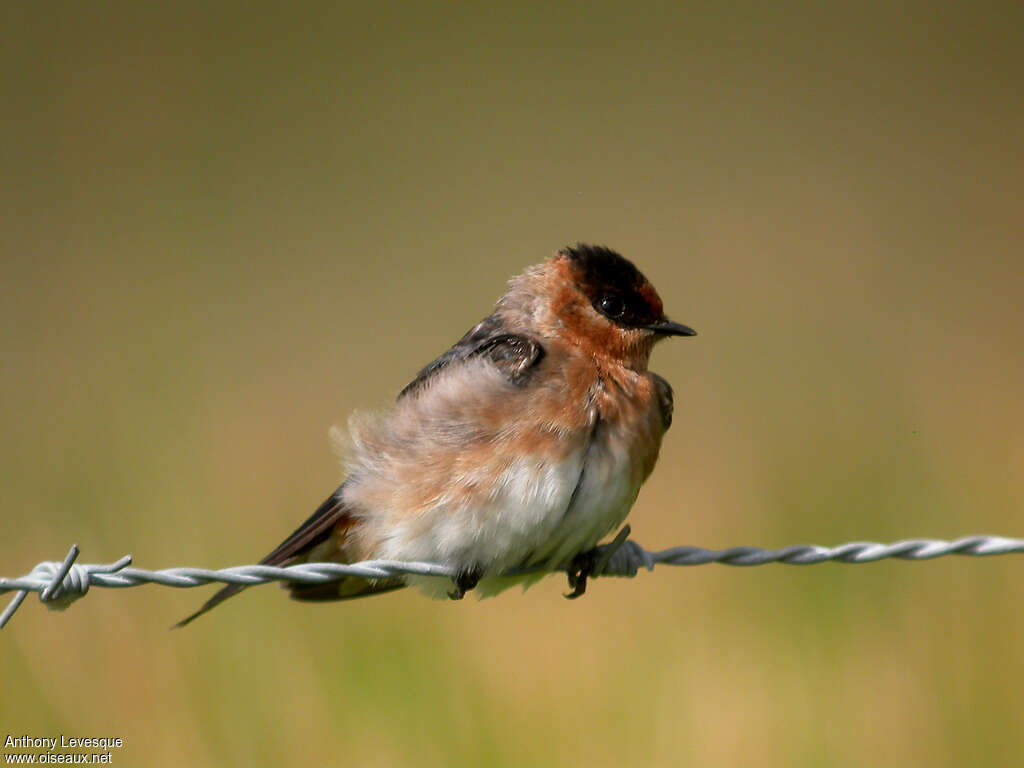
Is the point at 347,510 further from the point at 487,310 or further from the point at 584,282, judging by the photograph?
the point at 487,310

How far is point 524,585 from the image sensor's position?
3877 mm

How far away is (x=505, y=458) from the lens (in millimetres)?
3510

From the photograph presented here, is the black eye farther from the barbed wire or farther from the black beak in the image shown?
the barbed wire

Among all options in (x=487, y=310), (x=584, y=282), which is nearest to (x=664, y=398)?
(x=584, y=282)

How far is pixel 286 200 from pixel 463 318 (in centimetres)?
220

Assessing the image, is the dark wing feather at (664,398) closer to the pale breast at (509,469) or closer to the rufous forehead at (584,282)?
the pale breast at (509,469)

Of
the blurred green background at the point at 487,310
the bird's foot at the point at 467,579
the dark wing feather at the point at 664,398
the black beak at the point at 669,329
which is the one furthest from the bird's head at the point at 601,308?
the blurred green background at the point at 487,310

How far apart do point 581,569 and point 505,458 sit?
0.52 meters

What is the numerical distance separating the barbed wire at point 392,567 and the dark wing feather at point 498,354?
0.54m

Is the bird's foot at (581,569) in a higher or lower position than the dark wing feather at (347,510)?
lower

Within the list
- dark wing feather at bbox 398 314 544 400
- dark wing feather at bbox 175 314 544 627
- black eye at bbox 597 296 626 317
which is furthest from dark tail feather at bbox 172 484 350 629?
black eye at bbox 597 296 626 317

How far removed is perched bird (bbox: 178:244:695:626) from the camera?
11.5 ft

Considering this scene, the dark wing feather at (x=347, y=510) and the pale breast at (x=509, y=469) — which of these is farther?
the dark wing feather at (x=347, y=510)

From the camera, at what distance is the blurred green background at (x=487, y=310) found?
4.49 meters
